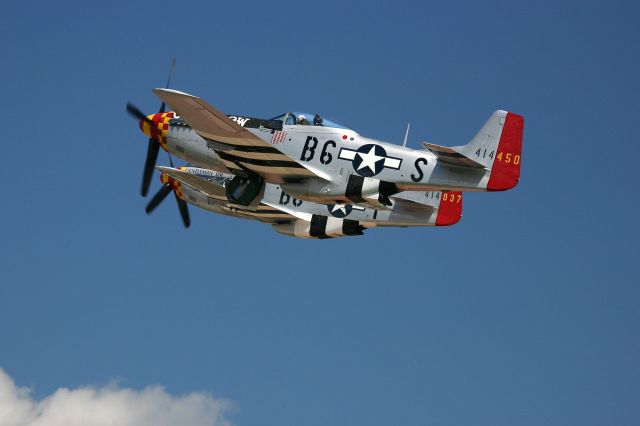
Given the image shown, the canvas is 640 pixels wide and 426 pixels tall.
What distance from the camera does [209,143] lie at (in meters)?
37.5


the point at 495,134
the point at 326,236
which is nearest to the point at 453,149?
the point at 495,134

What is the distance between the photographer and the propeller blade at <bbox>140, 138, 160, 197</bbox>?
135 feet

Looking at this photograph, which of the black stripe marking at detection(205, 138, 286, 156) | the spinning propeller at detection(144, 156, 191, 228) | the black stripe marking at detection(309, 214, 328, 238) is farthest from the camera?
the spinning propeller at detection(144, 156, 191, 228)

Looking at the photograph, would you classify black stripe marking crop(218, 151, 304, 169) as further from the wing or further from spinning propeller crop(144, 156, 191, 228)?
spinning propeller crop(144, 156, 191, 228)

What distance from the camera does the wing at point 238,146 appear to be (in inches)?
1411

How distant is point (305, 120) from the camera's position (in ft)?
125

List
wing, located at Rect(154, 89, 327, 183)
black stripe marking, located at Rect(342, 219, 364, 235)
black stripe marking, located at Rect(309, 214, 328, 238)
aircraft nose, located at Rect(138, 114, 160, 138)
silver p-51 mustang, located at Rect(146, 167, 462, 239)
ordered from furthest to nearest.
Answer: black stripe marking, located at Rect(309, 214, 328, 238) < black stripe marking, located at Rect(342, 219, 364, 235) < silver p-51 mustang, located at Rect(146, 167, 462, 239) < aircraft nose, located at Rect(138, 114, 160, 138) < wing, located at Rect(154, 89, 327, 183)

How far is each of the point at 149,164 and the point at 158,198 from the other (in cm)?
596

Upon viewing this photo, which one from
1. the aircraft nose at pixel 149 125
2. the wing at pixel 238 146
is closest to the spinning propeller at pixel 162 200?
the aircraft nose at pixel 149 125

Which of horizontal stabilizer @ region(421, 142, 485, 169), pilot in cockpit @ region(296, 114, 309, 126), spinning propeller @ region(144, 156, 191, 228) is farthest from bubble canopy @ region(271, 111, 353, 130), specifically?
spinning propeller @ region(144, 156, 191, 228)

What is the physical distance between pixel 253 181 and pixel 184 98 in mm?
4521

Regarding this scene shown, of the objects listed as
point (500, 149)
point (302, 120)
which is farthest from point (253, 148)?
point (500, 149)

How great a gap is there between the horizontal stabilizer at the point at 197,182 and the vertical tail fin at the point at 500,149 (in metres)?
10.9

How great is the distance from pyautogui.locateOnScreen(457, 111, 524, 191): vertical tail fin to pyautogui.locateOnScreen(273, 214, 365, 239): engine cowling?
8681 mm
